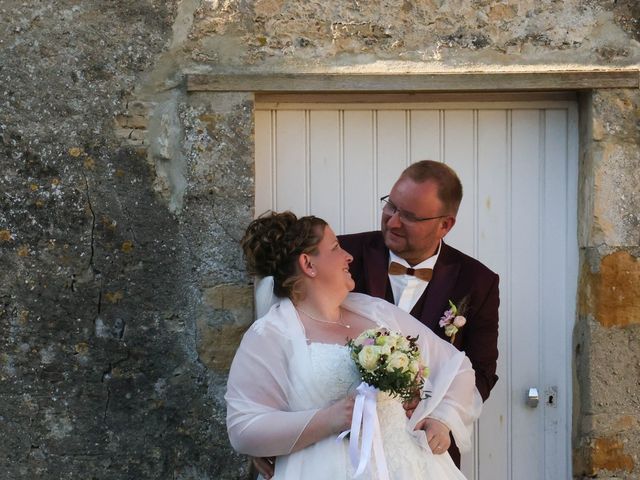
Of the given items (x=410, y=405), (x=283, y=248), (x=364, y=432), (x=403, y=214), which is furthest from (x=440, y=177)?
(x=364, y=432)

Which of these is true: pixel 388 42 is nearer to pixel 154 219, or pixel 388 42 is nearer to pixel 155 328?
pixel 154 219

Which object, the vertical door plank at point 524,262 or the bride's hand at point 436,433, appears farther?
the vertical door plank at point 524,262

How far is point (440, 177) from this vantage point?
14.9 feet

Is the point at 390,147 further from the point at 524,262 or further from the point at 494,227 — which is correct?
the point at 524,262

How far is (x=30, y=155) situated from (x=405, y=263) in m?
1.60

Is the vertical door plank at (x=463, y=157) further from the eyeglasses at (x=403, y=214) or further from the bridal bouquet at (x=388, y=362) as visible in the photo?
the bridal bouquet at (x=388, y=362)

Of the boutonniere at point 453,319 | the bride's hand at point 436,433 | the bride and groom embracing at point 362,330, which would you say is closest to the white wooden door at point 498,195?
the bride and groom embracing at point 362,330

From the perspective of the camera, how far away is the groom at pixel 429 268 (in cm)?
452

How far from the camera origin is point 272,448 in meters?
3.87

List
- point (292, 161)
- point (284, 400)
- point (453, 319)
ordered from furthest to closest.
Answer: point (292, 161) → point (453, 319) → point (284, 400)

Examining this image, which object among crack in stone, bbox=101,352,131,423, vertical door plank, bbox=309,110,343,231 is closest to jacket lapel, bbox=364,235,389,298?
vertical door plank, bbox=309,110,343,231

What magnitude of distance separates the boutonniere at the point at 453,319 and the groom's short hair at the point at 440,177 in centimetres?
37

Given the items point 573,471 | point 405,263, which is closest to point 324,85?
point 405,263

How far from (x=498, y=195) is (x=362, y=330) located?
111cm
